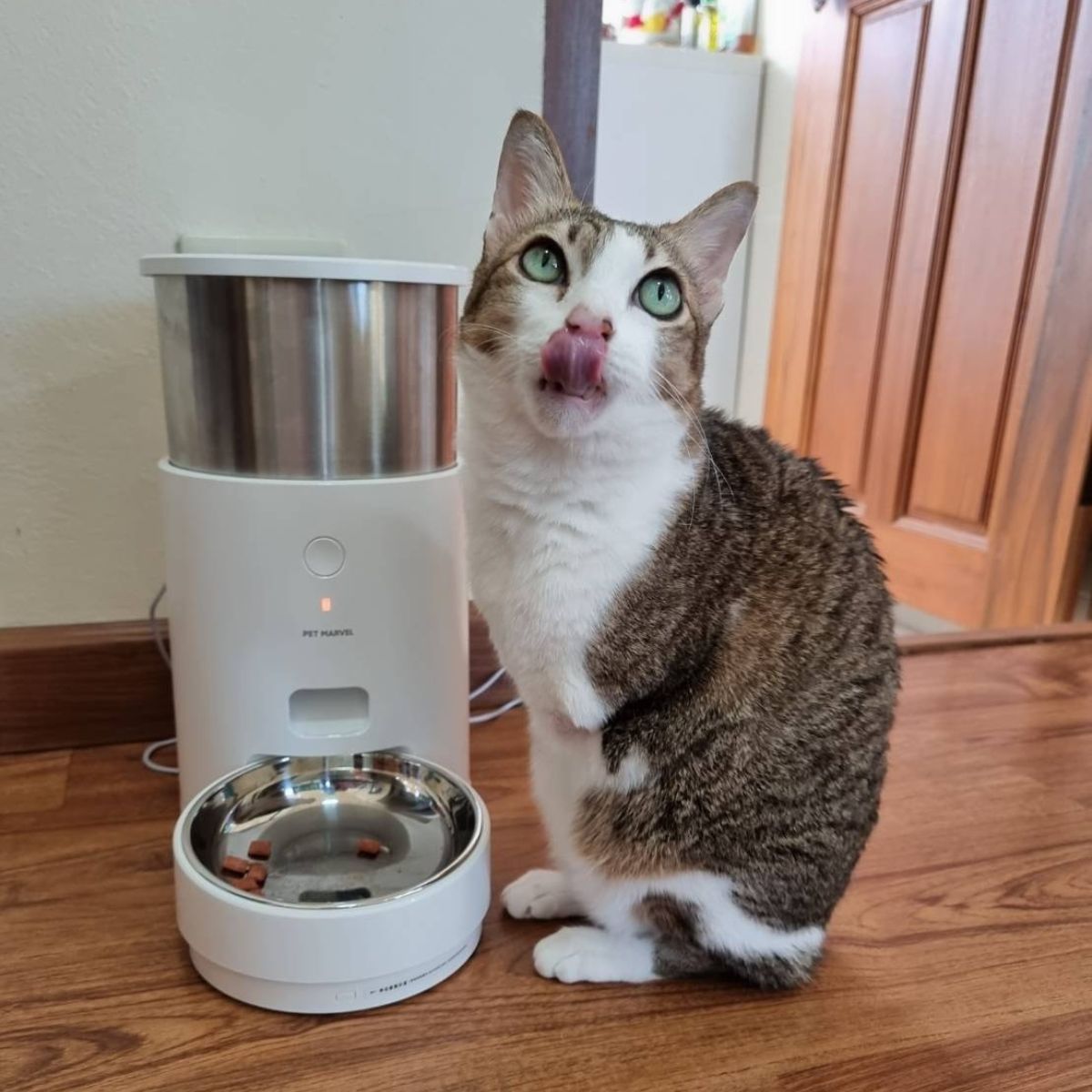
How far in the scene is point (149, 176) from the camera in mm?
915

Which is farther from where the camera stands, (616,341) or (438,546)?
(438,546)

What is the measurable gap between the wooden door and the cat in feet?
4.18

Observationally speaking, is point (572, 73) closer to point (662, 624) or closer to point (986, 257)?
point (662, 624)

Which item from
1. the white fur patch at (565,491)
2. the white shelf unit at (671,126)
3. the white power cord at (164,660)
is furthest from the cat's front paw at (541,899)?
the white shelf unit at (671,126)

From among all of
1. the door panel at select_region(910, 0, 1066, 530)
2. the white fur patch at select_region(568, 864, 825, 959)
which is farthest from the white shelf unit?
the white fur patch at select_region(568, 864, 825, 959)

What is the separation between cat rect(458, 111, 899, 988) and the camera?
658 mm

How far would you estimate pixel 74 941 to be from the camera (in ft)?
2.34

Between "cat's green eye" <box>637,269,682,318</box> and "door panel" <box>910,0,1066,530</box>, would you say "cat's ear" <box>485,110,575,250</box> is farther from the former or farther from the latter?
"door panel" <box>910,0,1066,530</box>

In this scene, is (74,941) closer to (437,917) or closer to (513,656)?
(437,917)

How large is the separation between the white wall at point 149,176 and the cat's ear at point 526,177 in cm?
30

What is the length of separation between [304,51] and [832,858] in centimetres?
90

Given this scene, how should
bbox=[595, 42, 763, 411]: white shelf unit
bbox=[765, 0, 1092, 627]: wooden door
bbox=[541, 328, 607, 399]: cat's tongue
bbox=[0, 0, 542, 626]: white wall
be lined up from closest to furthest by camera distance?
bbox=[541, 328, 607, 399]: cat's tongue
bbox=[0, 0, 542, 626]: white wall
bbox=[765, 0, 1092, 627]: wooden door
bbox=[595, 42, 763, 411]: white shelf unit

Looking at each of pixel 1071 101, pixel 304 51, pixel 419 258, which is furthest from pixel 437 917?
pixel 1071 101

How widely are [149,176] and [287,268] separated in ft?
1.09
